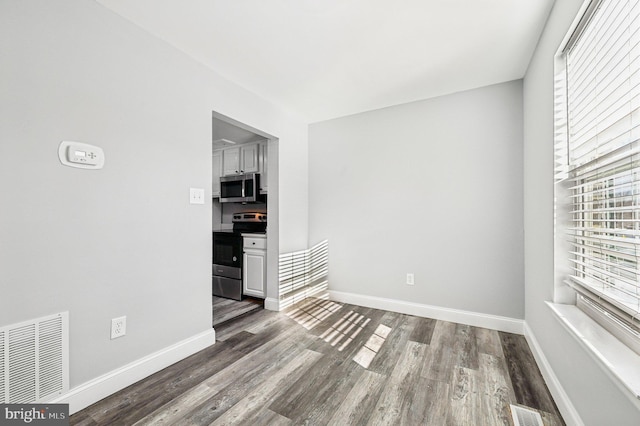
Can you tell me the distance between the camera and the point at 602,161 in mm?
1276

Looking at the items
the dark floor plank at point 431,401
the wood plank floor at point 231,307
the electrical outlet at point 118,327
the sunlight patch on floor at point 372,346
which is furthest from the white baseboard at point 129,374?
the dark floor plank at point 431,401

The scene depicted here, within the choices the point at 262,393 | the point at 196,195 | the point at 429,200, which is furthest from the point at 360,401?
the point at 429,200

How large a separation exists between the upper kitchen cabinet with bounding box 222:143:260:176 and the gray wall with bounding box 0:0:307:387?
1.55m

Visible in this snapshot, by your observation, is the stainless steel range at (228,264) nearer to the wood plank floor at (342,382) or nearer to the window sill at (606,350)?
the wood plank floor at (342,382)

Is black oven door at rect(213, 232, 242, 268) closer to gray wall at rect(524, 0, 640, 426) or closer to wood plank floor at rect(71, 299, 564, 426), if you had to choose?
wood plank floor at rect(71, 299, 564, 426)

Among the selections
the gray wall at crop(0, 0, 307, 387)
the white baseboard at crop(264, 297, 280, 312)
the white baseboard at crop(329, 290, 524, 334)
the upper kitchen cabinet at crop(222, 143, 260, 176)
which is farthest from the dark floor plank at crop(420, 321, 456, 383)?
the upper kitchen cabinet at crop(222, 143, 260, 176)

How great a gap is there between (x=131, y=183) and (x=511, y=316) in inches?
133

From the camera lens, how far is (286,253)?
341 centimetres

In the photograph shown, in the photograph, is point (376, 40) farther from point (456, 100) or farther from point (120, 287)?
point (120, 287)

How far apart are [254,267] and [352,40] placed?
8.78ft

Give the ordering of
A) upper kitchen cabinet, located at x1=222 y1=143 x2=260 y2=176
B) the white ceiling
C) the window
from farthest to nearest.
Result: upper kitchen cabinet, located at x1=222 y1=143 x2=260 y2=176 < the white ceiling < the window

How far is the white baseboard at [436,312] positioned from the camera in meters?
2.64

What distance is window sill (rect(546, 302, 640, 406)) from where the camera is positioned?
920mm

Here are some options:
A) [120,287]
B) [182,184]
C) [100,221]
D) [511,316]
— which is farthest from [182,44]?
[511,316]
